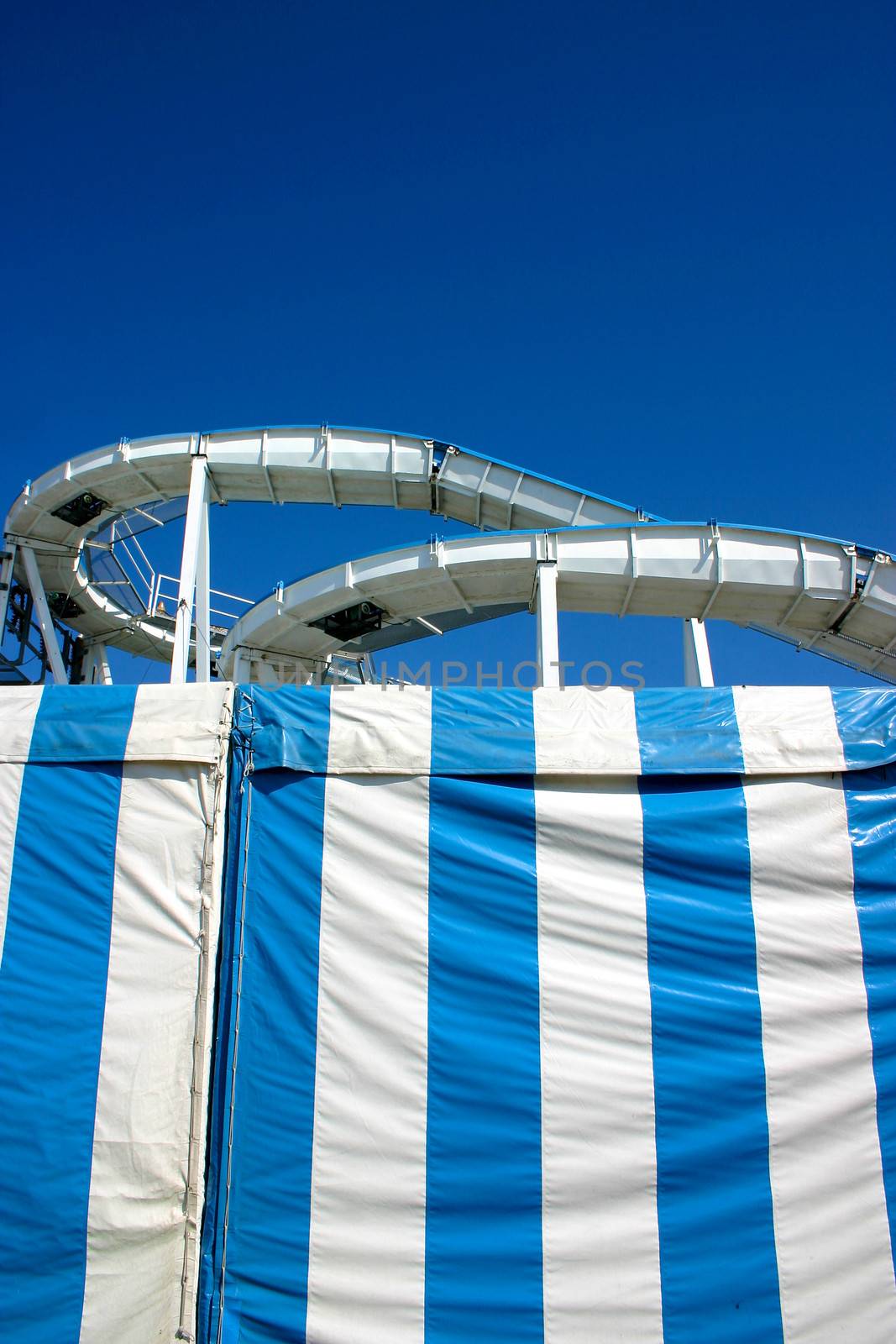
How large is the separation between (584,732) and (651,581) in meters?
9.51

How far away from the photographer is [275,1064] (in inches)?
130

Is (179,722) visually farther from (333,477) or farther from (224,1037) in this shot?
(333,477)

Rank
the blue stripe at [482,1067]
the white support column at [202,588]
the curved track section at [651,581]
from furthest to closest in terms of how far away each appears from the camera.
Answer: the white support column at [202,588], the curved track section at [651,581], the blue stripe at [482,1067]

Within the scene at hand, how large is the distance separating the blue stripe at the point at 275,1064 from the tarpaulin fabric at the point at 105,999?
6.2 inches

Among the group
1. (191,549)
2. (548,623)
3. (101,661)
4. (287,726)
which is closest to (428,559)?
(548,623)

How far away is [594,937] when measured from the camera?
11.3 feet

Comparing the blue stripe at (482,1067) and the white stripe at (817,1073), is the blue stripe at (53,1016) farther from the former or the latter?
the white stripe at (817,1073)

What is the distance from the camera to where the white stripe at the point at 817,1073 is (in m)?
3.13

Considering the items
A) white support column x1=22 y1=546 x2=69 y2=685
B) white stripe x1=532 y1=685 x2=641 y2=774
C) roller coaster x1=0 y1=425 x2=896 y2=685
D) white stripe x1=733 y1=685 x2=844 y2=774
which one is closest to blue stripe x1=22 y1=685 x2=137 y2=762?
white stripe x1=532 y1=685 x2=641 y2=774

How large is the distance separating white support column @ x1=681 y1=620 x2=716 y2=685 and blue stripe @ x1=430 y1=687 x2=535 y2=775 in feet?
36.6

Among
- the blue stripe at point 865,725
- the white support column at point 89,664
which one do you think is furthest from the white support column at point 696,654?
the white support column at point 89,664

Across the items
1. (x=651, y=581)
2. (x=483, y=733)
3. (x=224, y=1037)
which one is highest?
→ (x=651, y=581)

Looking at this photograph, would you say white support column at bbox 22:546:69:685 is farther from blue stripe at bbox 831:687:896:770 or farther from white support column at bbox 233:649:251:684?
blue stripe at bbox 831:687:896:770

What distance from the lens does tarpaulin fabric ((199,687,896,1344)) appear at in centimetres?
312
